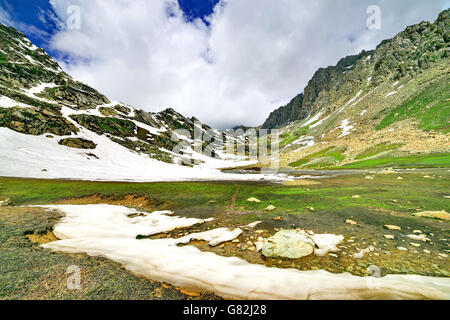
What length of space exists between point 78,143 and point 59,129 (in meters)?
11.4

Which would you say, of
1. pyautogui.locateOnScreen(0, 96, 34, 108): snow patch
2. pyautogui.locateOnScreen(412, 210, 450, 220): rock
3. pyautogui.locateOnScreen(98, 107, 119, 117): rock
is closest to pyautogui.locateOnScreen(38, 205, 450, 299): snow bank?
pyautogui.locateOnScreen(412, 210, 450, 220): rock

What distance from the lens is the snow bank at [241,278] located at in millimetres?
4637

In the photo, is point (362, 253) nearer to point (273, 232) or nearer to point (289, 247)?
point (289, 247)

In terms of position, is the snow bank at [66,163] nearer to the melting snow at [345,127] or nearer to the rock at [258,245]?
the rock at [258,245]

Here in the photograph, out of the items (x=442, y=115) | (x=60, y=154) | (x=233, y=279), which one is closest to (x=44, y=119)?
(x=60, y=154)

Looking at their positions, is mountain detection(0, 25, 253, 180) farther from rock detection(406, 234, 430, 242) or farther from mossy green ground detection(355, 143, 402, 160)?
mossy green ground detection(355, 143, 402, 160)

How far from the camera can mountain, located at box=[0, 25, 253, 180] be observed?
5628 cm

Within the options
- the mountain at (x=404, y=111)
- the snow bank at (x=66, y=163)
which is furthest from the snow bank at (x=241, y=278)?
the mountain at (x=404, y=111)

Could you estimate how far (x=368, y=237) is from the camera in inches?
352

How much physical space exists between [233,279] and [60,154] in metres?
87.1

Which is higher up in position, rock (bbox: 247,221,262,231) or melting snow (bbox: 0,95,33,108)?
melting snow (bbox: 0,95,33,108)

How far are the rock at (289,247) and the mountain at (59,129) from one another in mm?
52653

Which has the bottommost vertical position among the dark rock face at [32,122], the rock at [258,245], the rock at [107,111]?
the rock at [258,245]

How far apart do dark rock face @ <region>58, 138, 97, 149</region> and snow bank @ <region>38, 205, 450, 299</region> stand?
293 feet
